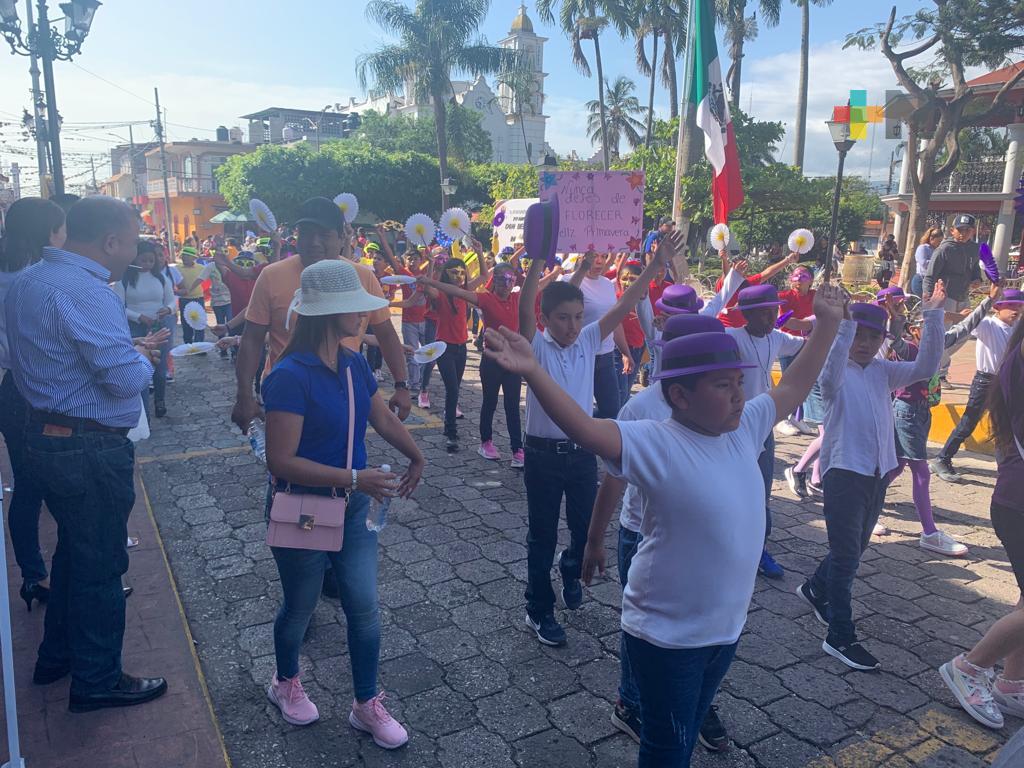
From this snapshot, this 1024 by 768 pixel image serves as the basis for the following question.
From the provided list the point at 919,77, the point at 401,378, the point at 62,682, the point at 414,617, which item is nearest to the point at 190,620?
the point at 62,682

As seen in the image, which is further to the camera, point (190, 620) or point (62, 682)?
point (190, 620)

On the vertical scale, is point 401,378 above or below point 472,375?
above

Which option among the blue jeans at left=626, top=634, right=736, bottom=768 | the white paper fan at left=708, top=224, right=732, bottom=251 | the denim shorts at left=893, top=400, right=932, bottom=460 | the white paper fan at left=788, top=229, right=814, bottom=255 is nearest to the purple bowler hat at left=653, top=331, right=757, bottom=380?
the blue jeans at left=626, top=634, right=736, bottom=768

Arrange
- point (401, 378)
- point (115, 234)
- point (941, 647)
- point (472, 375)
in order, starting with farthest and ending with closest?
point (472, 375) → point (401, 378) → point (941, 647) → point (115, 234)

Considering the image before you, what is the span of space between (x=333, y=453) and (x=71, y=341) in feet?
3.61

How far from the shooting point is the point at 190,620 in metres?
4.09

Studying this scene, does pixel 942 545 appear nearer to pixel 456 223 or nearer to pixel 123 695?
pixel 456 223

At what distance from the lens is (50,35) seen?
11445mm

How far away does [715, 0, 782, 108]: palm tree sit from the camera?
31359 mm

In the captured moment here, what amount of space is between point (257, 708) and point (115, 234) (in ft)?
6.99

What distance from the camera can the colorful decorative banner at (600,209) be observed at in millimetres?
6195

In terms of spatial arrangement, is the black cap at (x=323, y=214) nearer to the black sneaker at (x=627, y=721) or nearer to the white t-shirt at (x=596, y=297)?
the black sneaker at (x=627, y=721)

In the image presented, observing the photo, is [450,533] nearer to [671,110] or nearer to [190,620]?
[190,620]

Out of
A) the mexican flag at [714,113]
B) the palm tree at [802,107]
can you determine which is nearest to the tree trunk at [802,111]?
the palm tree at [802,107]
